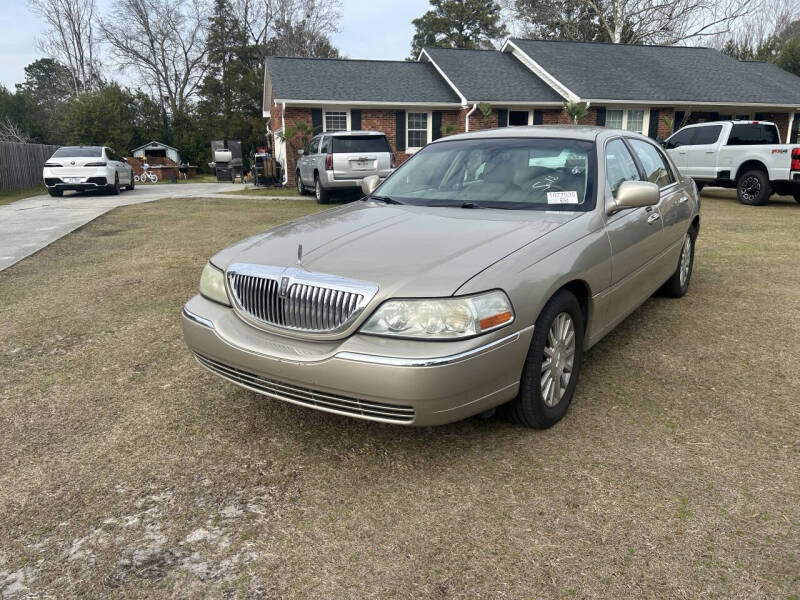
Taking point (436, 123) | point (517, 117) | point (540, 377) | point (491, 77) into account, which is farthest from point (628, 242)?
point (491, 77)

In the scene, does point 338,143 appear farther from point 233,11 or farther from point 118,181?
point 233,11

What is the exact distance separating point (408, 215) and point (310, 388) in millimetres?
1352

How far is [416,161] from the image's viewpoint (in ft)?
14.9

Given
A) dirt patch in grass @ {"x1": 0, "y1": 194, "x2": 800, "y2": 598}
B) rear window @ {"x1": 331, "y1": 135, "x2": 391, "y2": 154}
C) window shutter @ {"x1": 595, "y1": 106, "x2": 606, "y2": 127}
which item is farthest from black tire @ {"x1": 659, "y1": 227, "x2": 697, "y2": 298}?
window shutter @ {"x1": 595, "y1": 106, "x2": 606, "y2": 127}

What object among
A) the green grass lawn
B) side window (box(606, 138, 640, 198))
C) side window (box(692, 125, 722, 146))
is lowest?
the green grass lawn

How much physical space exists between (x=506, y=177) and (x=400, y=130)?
21.0 metres

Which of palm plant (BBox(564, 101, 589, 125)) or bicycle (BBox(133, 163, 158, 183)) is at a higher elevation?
palm plant (BBox(564, 101, 589, 125))

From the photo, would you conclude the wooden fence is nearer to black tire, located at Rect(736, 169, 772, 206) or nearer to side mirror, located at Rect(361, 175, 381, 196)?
side mirror, located at Rect(361, 175, 381, 196)

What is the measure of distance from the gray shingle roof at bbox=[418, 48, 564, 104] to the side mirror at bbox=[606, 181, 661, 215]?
21.1 m

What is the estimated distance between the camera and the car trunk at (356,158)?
14805mm

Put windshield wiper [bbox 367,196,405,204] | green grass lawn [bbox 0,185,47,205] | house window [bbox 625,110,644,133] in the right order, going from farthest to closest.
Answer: house window [bbox 625,110,644,133]
green grass lawn [bbox 0,185,47,205]
windshield wiper [bbox 367,196,405,204]

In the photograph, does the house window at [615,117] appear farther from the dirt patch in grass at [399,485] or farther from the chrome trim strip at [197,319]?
the chrome trim strip at [197,319]

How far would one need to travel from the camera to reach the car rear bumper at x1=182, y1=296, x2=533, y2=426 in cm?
250

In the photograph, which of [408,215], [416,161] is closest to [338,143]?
[416,161]
